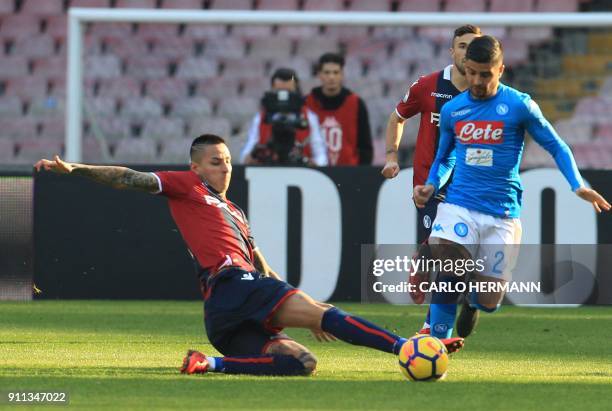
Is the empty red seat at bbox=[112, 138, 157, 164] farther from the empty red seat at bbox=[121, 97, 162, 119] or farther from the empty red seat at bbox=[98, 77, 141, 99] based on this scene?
the empty red seat at bbox=[98, 77, 141, 99]

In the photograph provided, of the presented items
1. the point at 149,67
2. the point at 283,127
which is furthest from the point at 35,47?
the point at 283,127

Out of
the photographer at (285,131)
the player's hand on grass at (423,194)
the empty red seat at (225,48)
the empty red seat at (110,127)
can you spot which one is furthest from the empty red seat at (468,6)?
the player's hand on grass at (423,194)

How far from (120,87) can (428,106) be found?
733 centimetres

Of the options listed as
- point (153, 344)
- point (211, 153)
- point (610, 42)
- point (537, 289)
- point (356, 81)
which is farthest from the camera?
point (356, 81)

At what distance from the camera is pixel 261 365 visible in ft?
21.5

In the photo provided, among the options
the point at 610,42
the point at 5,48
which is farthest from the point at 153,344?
the point at 5,48

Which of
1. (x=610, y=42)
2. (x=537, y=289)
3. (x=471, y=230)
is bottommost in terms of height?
(x=537, y=289)

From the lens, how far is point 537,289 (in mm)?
11352


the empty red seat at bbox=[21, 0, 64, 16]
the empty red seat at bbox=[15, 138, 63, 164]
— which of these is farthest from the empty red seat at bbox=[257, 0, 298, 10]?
the empty red seat at bbox=[15, 138, 63, 164]

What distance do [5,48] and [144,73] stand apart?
2375 millimetres

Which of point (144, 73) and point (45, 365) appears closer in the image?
point (45, 365)

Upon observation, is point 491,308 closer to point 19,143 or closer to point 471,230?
point 471,230

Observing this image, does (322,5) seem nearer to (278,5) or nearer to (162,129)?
(278,5)

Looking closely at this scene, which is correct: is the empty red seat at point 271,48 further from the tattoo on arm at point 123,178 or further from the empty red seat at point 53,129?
the tattoo on arm at point 123,178
